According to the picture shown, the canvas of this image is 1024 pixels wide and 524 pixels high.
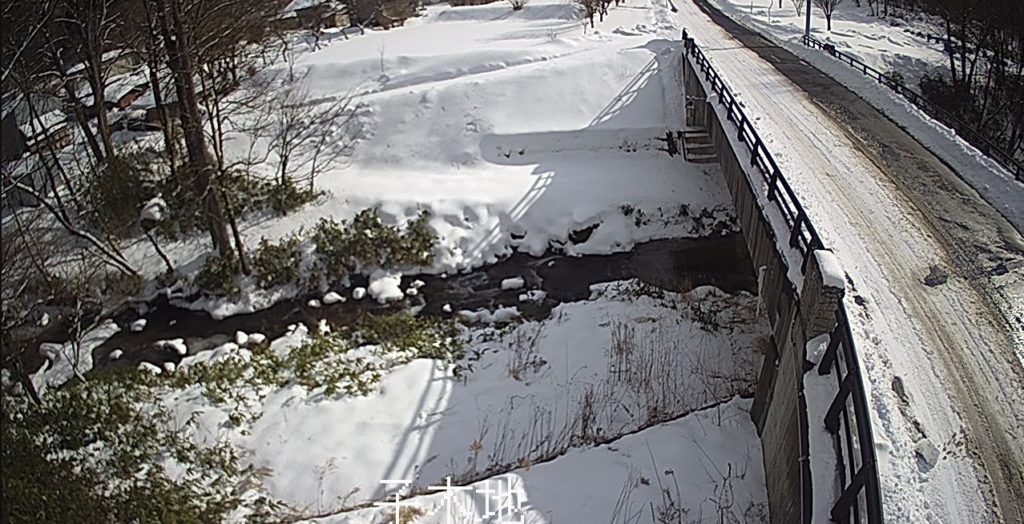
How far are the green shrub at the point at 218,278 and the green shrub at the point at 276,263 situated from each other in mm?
552

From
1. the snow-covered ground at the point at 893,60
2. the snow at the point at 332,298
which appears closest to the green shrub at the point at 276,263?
the snow at the point at 332,298

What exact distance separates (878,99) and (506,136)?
1077cm

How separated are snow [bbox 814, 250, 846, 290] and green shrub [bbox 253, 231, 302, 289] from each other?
13.0 metres

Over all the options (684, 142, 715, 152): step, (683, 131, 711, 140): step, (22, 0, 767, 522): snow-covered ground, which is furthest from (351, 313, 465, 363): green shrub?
(683, 131, 711, 140): step

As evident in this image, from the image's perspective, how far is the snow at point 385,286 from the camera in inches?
631

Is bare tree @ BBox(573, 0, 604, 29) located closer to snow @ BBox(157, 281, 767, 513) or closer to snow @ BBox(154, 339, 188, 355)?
snow @ BBox(157, 281, 767, 513)

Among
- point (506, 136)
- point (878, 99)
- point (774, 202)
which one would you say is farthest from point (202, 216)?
point (878, 99)

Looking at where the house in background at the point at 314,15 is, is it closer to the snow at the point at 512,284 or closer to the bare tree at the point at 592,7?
the bare tree at the point at 592,7

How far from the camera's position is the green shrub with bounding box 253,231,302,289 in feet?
53.2

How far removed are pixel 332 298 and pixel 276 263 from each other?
1.87 m

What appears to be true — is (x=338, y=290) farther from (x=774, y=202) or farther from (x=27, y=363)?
(x=774, y=202)

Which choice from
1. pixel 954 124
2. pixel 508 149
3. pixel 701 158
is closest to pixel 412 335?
pixel 508 149

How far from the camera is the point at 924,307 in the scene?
7840mm

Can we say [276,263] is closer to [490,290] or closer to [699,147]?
[490,290]
